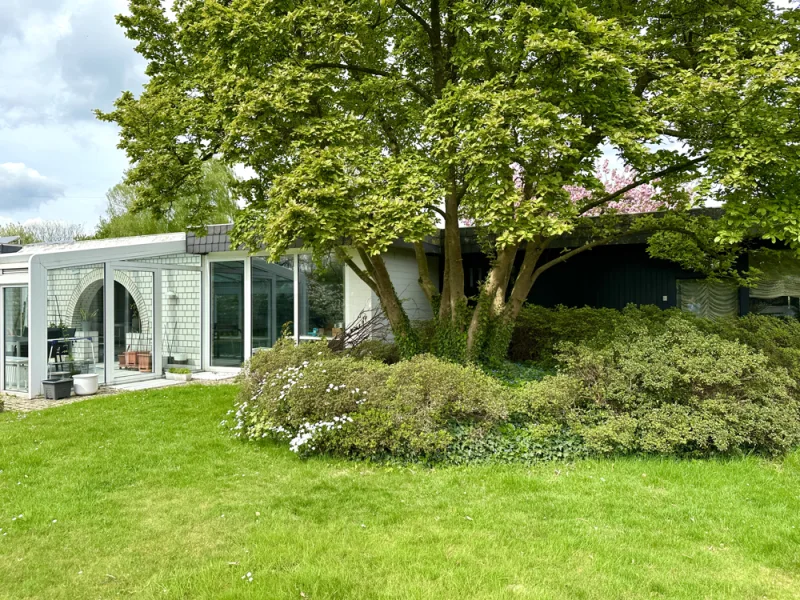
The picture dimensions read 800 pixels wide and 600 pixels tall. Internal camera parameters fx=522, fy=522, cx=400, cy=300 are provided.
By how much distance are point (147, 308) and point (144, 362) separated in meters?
1.08

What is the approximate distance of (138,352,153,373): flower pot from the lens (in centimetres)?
1032

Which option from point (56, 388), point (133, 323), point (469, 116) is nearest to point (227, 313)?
point (133, 323)

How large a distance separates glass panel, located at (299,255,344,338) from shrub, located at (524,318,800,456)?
5.14 meters

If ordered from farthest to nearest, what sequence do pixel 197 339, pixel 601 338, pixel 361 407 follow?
pixel 197 339 < pixel 601 338 < pixel 361 407

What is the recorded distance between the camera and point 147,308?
10469 mm

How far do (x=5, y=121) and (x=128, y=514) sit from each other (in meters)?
15.4

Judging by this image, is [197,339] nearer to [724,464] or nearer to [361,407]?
[361,407]

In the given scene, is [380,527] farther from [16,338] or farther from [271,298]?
[16,338]

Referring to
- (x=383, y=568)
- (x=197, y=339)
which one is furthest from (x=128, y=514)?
(x=197, y=339)

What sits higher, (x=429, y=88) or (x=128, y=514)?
(x=429, y=88)

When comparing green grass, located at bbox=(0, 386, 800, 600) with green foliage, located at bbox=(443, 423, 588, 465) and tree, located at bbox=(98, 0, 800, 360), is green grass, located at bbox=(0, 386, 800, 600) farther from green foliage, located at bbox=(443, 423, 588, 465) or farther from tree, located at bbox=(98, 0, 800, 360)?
tree, located at bbox=(98, 0, 800, 360)

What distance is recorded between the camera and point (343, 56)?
6684 millimetres

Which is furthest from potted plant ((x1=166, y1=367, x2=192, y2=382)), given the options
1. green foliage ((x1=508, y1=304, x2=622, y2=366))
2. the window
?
the window

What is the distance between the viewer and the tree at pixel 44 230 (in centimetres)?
2730
